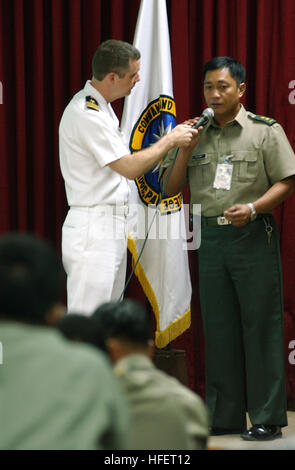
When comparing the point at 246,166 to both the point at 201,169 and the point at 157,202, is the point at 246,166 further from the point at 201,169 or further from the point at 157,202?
the point at 157,202

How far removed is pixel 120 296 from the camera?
3.50m

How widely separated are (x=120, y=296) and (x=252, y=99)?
1608mm

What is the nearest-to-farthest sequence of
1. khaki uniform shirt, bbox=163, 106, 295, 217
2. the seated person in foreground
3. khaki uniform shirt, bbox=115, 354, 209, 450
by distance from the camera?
the seated person in foreground → khaki uniform shirt, bbox=115, 354, 209, 450 → khaki uniform shirt, bbox=163, 106, 295, 217

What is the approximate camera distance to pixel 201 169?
3605mm

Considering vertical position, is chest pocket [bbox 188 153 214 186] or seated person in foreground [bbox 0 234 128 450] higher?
chest pocket [bbox 188 153 214 186]

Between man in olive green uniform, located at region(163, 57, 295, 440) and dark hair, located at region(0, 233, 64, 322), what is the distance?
2.19m

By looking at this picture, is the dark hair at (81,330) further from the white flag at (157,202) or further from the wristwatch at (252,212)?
the white flag at (157,202)

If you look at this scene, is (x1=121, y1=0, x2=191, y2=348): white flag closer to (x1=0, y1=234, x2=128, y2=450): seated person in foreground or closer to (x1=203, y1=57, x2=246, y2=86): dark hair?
(x1=203, y1=57, x2=246, y2=86): dark hair

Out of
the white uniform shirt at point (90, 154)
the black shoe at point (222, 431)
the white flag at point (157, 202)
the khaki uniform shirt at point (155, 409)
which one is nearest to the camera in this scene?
the khaki uniform shirt at point (155, 409)

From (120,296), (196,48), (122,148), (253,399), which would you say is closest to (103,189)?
(122,148)

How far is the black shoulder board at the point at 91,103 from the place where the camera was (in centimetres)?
340

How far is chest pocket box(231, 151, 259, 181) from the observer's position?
11.4ft

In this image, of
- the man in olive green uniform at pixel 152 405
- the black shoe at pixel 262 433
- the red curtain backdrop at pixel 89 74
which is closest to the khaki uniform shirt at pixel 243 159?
the red curtain backdrop at pixel 89 74

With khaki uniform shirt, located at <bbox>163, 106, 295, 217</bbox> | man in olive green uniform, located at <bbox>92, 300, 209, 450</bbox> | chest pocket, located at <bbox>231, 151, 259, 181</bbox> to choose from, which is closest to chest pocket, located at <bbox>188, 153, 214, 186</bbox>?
khaki uniform shirt, located at <bbox>163, 106, 295, 217</bbox>
